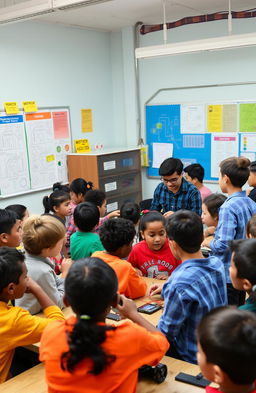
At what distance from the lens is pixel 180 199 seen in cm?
373

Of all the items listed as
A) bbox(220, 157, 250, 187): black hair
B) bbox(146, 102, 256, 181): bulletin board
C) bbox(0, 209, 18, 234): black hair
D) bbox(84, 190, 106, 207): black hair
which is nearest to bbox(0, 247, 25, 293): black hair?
bbox(0, 209, 18, 234): black hair

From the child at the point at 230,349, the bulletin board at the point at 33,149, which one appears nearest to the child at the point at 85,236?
the child at the point at 230,349

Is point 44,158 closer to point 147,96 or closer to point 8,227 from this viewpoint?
point 147,96

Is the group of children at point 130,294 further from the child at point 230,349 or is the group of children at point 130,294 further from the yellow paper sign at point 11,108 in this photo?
the yellow paper sign at point 11,108

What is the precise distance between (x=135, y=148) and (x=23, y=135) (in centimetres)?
169

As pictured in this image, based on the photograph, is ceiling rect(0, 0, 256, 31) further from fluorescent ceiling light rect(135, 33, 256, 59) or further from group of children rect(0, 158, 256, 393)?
group of children rect(0, 158, 256, 393)

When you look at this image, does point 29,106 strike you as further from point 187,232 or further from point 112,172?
point 187,232

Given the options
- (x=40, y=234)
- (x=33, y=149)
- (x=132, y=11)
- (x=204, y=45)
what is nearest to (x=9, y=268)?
(x=40, y=234)

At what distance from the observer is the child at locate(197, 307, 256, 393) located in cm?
106

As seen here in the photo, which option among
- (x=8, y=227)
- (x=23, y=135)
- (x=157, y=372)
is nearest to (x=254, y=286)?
(x=157, y=372)

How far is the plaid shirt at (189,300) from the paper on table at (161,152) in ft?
13.5

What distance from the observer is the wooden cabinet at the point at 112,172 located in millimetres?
5422

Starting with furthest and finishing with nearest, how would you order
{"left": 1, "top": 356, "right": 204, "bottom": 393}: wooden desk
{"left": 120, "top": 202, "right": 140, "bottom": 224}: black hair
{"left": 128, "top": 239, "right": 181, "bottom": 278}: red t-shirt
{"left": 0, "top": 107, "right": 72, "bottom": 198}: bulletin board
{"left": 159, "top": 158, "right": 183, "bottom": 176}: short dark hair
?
1. {"left": 0, "top": 107, "right": 72, "bottom": 198}: bulletin board
2. {"left": 159, "top": 158, "right": 183, "bottom": 176}: short dark hair
3. {"left": 120, "top": 202, "right": 140, "bottom": 224}: black hair
4. {"left": 128, "top": 239, "right": 181, "bottom": 278}: red t-shirt
5. {"left": 1, "top": 356, "right": 204, "bottom": 393}: wooden desk

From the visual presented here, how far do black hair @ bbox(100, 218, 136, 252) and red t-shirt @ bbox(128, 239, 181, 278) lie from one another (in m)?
0.45
